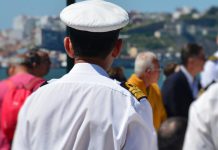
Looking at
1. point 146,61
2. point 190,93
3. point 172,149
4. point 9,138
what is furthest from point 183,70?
point 172,149

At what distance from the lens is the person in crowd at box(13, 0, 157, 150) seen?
2.70 m

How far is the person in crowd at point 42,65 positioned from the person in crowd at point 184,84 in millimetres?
1781

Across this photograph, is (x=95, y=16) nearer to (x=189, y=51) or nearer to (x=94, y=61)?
(x=94, y=61)

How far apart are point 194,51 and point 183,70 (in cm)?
25

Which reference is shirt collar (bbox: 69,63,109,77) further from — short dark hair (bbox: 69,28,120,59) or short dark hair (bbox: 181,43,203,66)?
short dark hair (bbox: 181,43,203,66)

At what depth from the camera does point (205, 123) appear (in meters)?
2.75

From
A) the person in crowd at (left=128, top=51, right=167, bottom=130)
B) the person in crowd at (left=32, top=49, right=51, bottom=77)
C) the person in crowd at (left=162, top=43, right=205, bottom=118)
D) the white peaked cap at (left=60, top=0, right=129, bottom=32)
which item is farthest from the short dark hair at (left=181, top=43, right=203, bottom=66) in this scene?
the white peaked cap at (left=60, top=0, right=129, bottom=32)

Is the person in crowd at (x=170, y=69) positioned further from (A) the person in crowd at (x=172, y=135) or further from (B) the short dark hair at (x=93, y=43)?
(B) the short dark hair at (x=93, y=43)

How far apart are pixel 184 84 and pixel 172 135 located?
3.75 m

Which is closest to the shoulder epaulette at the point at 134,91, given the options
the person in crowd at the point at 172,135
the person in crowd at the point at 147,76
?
the person in crowd at the point at 172,135

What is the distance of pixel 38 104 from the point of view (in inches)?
109

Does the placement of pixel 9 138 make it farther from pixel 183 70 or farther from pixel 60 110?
pixel 183 70

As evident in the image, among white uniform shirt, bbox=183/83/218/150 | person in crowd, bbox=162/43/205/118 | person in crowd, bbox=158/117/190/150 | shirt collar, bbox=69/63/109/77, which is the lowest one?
person in crowd, bbox=162/43/205/118

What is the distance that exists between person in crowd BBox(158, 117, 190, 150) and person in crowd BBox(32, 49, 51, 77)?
2.09 m
